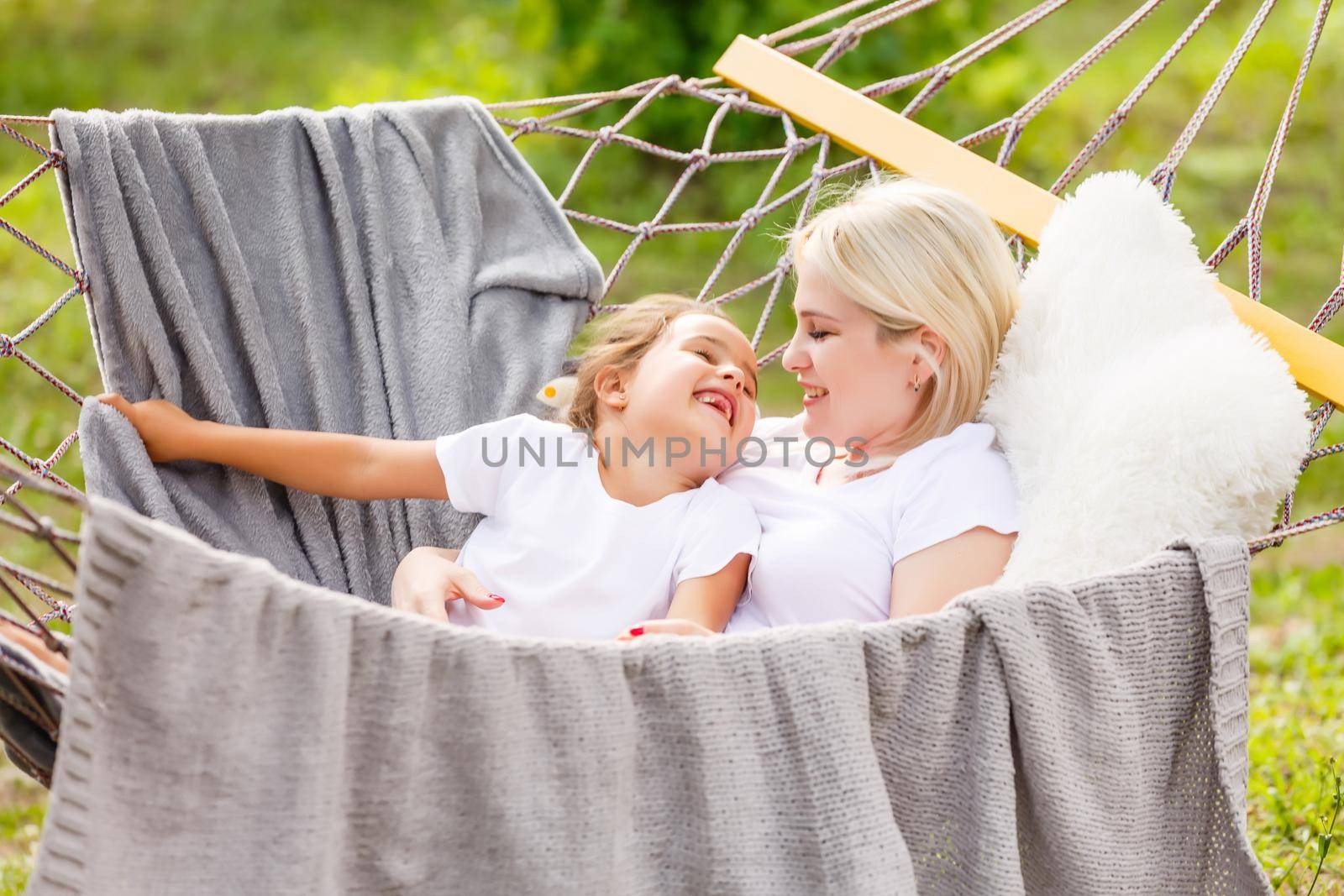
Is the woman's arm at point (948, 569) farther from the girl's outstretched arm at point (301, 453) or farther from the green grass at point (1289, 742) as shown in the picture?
the green grass at point (1289, 742)

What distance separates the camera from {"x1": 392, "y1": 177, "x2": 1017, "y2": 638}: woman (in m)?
1.36

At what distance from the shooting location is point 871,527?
140 centimetres

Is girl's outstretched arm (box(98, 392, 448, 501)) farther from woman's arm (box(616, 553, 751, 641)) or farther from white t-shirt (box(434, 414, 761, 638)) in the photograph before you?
woman's arm (box(616, 553, 751, 641))

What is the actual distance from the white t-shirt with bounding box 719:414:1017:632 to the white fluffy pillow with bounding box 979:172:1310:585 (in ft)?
0.13

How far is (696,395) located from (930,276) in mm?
303

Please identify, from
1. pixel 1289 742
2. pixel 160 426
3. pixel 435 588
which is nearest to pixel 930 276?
pixel 435 588

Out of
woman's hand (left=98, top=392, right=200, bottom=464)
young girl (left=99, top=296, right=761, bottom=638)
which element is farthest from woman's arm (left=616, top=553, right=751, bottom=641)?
woman's hand (left=98, top=392, right=200, bottom=464)

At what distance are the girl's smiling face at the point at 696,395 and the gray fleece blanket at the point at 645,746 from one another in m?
0.51

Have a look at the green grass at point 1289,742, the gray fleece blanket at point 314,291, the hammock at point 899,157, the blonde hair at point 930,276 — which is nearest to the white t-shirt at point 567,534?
the gray fleece blanket at point 314,291

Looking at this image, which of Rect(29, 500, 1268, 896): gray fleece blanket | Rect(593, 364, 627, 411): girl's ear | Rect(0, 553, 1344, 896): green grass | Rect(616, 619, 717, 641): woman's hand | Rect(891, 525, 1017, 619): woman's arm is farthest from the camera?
Rect(0, 553, 1344, 896): green grass

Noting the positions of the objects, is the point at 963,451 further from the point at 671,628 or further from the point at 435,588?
the point at 435,588

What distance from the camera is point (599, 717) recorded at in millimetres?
999

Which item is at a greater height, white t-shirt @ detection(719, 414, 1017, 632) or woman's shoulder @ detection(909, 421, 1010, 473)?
woman's shoulder @ detection(909, 421, 1010, 473)

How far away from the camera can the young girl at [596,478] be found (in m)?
1.43
